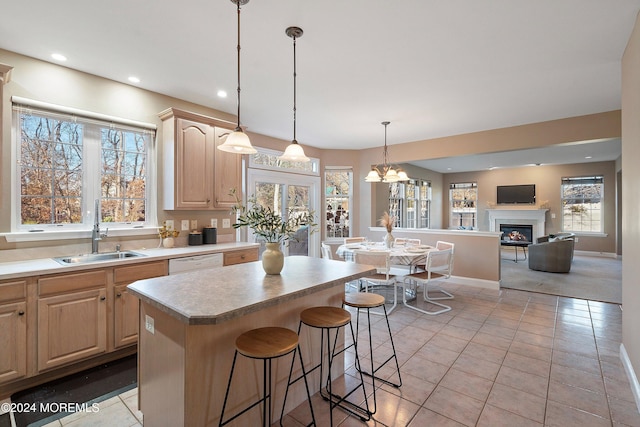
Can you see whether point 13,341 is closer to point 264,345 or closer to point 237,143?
point 264,345

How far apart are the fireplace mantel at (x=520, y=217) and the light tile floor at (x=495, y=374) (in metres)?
6.15

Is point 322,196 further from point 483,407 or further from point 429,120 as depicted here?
point 483,407

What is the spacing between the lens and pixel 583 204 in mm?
8680

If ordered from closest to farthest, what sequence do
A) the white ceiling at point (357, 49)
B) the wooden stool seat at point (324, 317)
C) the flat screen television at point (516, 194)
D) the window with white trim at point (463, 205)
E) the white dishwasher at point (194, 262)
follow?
the wooden stool seat at point (324, 317) < the white ceiling at point (357, 49) < the white dishwasher at point (194, 262) < the flat screen television at point (516, 194) < the window with white trim at point (463, 205)

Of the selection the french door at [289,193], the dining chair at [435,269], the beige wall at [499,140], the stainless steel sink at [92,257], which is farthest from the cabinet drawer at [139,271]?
the beige wall at [499,140]

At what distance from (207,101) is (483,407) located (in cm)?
414

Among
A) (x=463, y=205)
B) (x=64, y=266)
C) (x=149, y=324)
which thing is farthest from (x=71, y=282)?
(x=463, y=205)

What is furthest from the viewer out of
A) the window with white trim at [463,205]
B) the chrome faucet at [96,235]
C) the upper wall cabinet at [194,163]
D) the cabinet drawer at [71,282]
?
the window with white trim at [463,205]

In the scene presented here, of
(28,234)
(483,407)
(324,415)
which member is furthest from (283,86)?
(483,407)

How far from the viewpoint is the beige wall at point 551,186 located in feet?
27.2

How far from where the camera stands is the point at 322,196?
630 cm

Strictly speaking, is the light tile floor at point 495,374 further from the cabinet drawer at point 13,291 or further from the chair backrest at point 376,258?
the cabinet drawer at point 13,291

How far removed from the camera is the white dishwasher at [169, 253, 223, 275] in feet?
9.76

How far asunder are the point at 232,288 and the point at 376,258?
2381 mm
